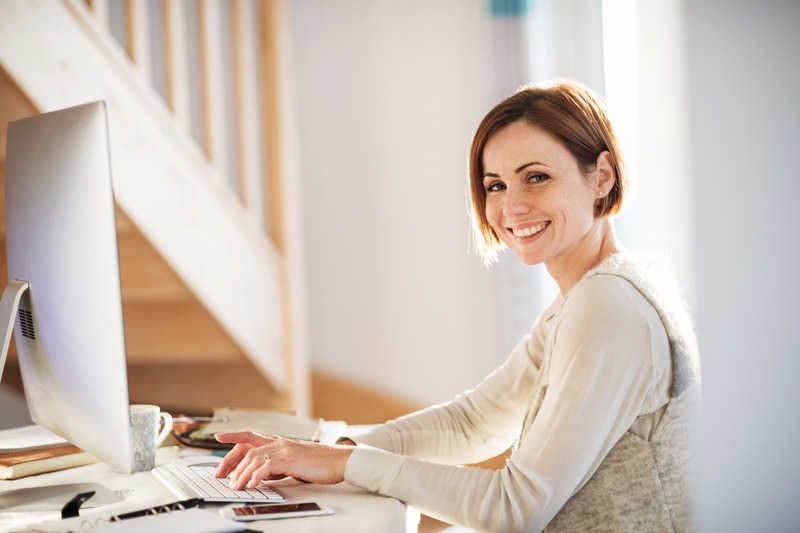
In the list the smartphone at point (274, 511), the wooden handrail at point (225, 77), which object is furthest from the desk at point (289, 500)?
the wooden handrail at point (225, 77)

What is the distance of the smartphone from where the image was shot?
2.61ft

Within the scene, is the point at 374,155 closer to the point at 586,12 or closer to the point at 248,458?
the point at 586,12

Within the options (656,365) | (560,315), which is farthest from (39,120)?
(656,365)

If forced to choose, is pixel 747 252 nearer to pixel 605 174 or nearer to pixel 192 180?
pixel 605 174

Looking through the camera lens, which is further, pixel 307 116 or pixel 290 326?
pixel 307 116

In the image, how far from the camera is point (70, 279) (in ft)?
2.67

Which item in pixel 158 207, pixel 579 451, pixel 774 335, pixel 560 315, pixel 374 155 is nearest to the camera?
pixel 579 451

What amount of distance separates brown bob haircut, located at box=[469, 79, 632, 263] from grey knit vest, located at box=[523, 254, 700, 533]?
0.22m

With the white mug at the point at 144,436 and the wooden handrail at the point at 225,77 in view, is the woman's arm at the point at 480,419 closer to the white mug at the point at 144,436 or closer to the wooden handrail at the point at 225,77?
the white mug at the point at 144,436

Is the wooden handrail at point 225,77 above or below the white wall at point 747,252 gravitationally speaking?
above

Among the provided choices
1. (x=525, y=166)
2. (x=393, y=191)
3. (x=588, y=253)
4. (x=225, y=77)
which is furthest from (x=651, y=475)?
(x=225, y=77)

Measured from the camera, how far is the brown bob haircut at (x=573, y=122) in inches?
43.0

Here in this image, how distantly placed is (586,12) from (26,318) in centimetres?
195

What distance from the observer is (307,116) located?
124 inches
